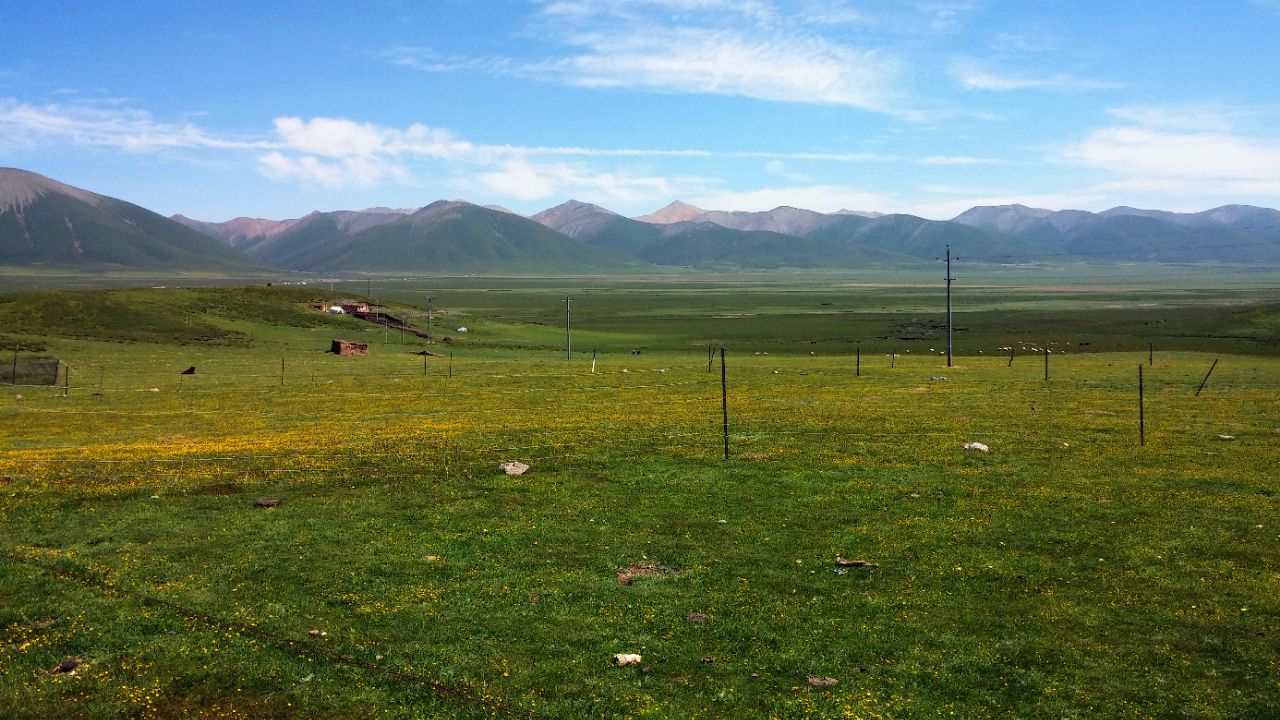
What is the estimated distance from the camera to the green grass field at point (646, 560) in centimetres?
1585

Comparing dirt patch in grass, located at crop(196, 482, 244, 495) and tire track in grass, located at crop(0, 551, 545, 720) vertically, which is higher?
dirt patch in grass, located at crop(196, 482, 244, 495)

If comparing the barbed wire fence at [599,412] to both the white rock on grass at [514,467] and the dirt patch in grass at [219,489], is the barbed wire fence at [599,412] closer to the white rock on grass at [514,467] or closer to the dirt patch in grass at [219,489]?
the dirt patch in grass at [219,489]

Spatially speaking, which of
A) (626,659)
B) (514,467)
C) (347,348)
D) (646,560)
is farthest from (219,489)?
(347,348)

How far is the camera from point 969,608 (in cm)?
1938

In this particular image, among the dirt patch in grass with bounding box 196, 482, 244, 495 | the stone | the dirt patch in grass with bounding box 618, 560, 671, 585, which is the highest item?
the dirt patch in grass with bounding box 196, 482, 244, 495

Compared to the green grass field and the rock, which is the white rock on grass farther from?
the rock

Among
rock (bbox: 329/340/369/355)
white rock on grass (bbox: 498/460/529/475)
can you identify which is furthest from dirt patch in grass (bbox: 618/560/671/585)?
rock (bbox: 329/340/369/355)

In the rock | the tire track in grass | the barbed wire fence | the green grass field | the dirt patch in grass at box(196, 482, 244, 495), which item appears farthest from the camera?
the rock

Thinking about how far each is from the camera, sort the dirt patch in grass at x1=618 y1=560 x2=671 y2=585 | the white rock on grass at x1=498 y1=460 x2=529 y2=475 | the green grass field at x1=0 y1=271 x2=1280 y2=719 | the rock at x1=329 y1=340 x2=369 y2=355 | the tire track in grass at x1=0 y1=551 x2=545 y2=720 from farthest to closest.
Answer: the rock at x1=329 y1=340 x2=369 y2=355, the white rock on grass at x1=498 y1=460 x2=529 y2=475, the dirt patch in grass at x1=618 y1=560 x2=671 y2=585, the green grass field at x1=0 y1=271 x2=1280 y2=719, the tire track in grass at x1=0 y1=551 x2=545 y2=720

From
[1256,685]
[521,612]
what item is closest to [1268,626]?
[1256,685]

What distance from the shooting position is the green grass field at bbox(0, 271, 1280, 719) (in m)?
15.9

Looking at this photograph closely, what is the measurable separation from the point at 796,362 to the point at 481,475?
65626 mm

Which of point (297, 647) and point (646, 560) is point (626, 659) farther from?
point (297, 647)

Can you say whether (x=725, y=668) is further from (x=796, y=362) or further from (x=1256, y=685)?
(x=796, y=362)
